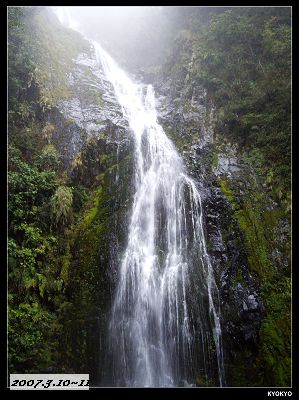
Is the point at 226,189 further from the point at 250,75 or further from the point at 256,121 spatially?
the point at 250,75

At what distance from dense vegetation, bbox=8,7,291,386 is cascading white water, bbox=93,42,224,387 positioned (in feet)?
3.30

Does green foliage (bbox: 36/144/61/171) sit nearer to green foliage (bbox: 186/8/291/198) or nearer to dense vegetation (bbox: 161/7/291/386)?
dense vegetation (bbox: 161/7/291/386)

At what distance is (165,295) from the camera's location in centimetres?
938

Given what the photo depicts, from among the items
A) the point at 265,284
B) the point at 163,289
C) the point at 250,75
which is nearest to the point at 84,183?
the point at 163,289

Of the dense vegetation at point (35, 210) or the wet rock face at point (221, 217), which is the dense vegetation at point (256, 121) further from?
the dense vegetation at point (35, 210)

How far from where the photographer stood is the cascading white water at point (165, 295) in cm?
870

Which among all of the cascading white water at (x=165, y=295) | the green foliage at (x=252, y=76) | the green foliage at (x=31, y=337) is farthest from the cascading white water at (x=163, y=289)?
the green foliage at (x=252, y=76)

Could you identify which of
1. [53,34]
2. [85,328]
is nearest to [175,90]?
[53,34]

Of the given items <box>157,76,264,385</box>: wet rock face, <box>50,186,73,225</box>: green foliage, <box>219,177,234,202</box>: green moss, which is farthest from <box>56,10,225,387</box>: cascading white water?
<box>50,186,73,225</box>: green foliage

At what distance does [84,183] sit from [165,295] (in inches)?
198

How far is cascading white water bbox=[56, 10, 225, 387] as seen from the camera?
8695 mm
